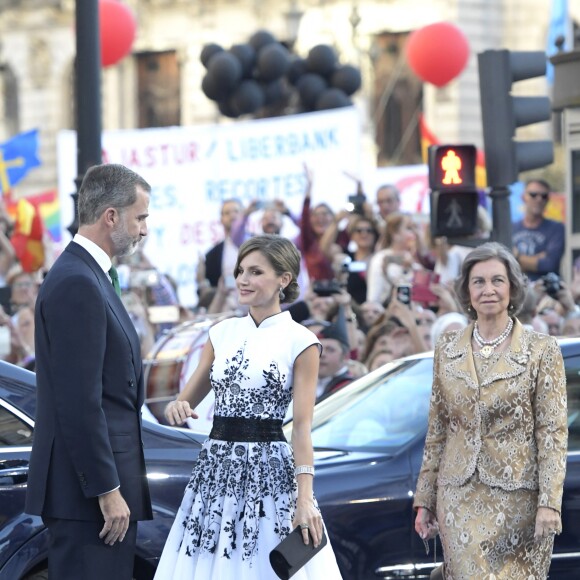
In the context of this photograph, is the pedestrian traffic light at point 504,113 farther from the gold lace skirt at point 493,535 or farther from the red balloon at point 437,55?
the red balloon at point 437,55

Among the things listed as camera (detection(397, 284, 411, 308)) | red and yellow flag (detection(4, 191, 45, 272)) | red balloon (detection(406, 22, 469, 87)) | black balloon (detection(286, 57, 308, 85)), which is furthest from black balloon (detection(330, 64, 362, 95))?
camera (detection(397, 284, 411, 308))

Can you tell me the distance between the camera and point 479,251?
18.9 ft

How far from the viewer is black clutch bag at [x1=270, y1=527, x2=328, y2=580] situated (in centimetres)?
490

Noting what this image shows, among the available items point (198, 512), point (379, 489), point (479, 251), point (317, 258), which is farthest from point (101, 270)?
point (317, 258)

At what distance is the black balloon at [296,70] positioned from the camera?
20000mm

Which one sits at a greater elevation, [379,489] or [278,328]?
[278,328]

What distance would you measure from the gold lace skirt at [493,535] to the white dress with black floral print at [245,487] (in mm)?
522

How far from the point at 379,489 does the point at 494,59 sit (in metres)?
4.11

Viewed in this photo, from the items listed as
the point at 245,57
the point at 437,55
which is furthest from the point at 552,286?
the point at 437,55

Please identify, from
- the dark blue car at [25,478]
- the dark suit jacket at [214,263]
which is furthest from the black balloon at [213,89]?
the dark blue car at [25,478]

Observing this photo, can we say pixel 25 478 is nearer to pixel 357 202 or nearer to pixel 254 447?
pixel 254 447

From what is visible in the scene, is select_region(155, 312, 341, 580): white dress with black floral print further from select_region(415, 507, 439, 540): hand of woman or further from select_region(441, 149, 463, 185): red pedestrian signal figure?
select_region(441, 149, 463, 185): red pedestrian signal figure

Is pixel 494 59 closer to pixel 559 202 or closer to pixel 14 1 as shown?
pixel 559 202

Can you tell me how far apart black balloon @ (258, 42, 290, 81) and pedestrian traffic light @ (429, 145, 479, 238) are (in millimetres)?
9687
